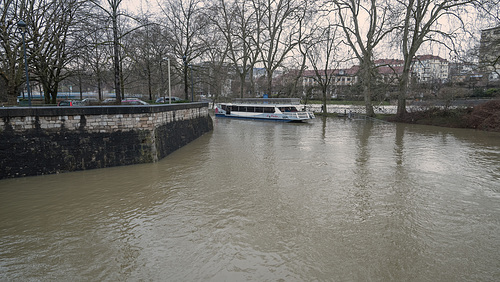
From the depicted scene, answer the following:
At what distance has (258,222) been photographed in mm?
7152

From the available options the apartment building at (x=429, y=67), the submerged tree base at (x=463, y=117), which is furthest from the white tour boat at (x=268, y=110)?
the apartment building at (x=429, y=67)

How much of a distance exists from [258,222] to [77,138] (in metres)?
7.69

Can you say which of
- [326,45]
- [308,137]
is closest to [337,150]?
[308,137]

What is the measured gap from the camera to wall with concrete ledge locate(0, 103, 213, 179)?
404 inches

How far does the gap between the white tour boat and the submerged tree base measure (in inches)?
349

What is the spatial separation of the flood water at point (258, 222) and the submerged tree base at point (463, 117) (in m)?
11.7

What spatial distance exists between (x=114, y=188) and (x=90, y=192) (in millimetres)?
658

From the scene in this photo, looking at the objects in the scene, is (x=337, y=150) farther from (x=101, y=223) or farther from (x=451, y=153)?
(x=101, y=223)

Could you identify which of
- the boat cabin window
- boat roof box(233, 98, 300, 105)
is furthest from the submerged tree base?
the boat cabin window

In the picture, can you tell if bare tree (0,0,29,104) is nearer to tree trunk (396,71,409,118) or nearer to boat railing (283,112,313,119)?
boat railing (283,112,313,119)

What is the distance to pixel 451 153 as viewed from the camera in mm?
14812

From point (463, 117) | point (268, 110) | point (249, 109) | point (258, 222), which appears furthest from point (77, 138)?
point (463, 117)

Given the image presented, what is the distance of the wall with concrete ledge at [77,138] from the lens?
10.2 m

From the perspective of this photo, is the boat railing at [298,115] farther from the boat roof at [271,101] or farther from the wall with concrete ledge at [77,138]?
the wall with concrete ledge at [77,138]
